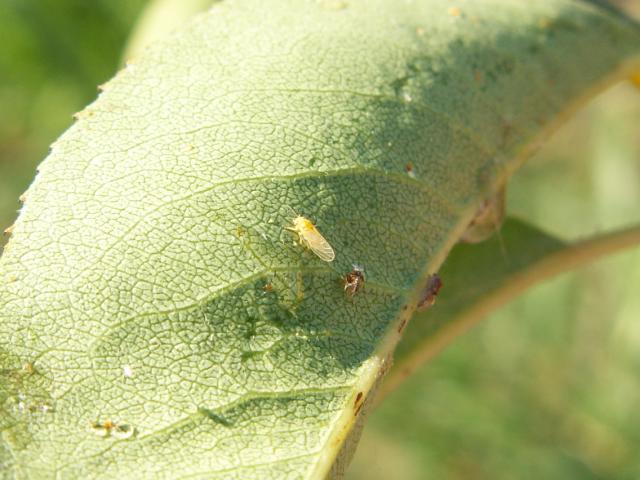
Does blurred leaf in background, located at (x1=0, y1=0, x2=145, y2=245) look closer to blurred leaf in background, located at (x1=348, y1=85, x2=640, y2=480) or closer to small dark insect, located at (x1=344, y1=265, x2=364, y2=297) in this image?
blurred leaf in background, located at (x1=348, y1=85, x2=640, y2=480)

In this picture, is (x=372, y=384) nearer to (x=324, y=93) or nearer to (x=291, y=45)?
(x=324, y=93)

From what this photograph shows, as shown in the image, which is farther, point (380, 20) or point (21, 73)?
point (21, 73)

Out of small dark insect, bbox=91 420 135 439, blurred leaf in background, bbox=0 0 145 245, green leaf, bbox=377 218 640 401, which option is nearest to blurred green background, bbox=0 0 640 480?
blurred leaf in background, bbox=0 0 145 245

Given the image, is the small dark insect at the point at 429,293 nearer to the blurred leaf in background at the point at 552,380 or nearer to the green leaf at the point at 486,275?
the green leaf at the point at 486,275

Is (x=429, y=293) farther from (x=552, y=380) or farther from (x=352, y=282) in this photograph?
(x=552, y=380)

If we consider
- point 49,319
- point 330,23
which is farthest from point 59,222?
point 330,23

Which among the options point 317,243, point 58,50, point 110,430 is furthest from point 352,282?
point 58,50

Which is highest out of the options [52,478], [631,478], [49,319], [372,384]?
[49,319]
